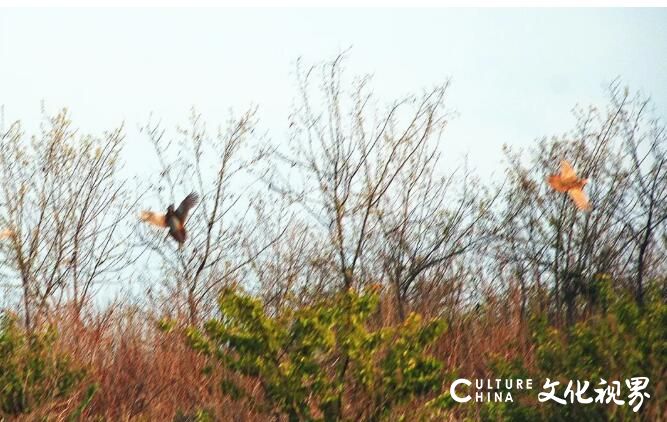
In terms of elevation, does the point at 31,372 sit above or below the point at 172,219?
below

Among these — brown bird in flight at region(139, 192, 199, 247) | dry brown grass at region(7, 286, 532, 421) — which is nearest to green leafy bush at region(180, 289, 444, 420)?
dry brown grass at region(7, 286, 532, 421)

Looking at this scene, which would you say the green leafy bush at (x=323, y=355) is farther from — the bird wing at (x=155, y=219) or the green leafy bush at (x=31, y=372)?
the bird wing at (x=155, y=219)

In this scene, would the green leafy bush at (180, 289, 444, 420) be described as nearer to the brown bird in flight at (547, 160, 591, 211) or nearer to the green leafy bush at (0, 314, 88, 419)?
the green leafy bush at (0, 314, 88, 419)

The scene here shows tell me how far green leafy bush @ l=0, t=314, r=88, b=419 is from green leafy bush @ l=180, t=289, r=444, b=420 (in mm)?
1472

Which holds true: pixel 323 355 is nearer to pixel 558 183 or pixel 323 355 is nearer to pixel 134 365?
pixel 134 365

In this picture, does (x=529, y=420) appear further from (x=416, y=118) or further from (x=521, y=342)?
(x=416, y=118)

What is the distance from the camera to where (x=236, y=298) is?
7152 millimetres

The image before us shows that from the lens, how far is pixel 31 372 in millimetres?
8180

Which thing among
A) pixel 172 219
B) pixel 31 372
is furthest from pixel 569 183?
pixel 31 372

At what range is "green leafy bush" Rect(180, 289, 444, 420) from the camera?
7.10 metres

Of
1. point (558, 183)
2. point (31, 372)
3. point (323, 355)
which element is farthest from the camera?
point (558, 183)

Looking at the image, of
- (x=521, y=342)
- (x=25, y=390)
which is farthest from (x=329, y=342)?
(x=521, y=342)

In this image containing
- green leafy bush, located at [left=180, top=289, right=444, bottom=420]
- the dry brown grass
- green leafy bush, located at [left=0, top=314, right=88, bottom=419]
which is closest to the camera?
green leafy bush, located at [left=180, top=289, right=444, bottom=420]

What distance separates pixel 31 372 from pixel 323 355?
227 centimetres
